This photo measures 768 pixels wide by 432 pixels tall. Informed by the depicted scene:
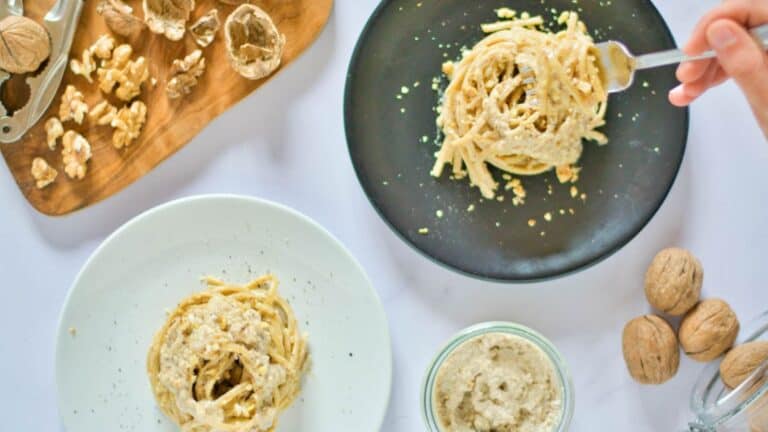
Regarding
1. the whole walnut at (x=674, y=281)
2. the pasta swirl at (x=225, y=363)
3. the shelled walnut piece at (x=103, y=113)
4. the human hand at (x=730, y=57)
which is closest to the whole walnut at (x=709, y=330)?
the whole walnut at (x=674, y=281)

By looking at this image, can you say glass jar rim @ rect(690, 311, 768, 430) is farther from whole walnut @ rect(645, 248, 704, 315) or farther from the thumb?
the thumb

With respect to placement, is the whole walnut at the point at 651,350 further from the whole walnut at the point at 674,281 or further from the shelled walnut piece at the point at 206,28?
the shelled walnut piece at the point at 206,28

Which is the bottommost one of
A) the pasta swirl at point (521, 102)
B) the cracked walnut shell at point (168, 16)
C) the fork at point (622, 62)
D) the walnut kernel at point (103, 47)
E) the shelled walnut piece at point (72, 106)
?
the shelled walnut piece at point (72, 106)

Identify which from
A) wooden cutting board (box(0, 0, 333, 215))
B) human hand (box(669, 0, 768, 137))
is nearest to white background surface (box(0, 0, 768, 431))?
wooden cutting board (box(0, 0, 333, 215))

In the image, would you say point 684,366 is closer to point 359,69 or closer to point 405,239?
point 405,239

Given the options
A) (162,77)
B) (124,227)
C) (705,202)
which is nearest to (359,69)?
(162,77)

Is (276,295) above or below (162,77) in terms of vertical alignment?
below
